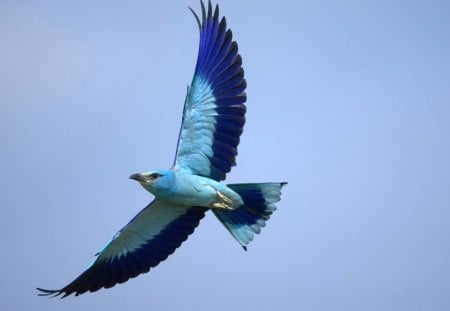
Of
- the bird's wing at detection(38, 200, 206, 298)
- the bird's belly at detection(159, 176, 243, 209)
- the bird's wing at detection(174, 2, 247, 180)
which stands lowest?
the bird's wing at detection(38, 200, 206, 298)

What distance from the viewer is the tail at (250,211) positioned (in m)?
13.1

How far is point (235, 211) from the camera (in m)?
13.4

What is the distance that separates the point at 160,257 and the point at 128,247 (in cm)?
56

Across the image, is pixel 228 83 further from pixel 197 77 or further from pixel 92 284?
pixel 92 284

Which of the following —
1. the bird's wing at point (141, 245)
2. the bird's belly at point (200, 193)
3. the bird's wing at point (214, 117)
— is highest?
the bird's wing at point (214, 117)

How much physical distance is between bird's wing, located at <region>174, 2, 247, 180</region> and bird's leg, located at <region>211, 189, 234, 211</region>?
0.37m

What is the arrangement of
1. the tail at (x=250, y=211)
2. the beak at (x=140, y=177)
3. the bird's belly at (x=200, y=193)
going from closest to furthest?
the beak at (x=140, y=177) → the bird's belly at (x=200, y=193) → the tail at (x=250, y=211)

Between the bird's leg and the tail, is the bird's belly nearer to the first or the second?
the bird's leg

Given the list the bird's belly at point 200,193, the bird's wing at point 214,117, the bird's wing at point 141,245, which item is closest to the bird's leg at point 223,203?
the bird's belly at point 200,193

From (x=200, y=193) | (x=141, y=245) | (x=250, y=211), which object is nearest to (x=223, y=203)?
(x=200, y=193)

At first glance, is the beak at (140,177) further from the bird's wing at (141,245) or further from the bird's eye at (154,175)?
the bird's wing at (141,245)

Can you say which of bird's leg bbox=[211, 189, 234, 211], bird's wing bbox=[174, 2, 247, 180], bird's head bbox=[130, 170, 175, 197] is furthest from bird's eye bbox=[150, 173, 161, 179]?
bird's leg bbox=[211, 189, 234, 211]

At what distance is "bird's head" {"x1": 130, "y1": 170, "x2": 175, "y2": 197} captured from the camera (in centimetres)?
1204

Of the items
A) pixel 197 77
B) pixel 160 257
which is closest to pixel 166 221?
pixel 160 257
